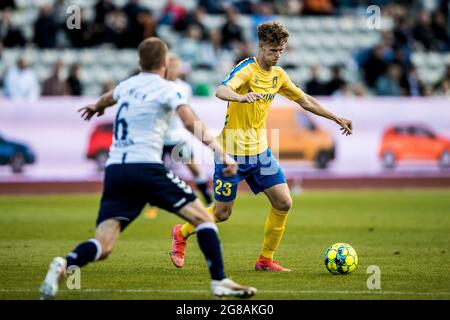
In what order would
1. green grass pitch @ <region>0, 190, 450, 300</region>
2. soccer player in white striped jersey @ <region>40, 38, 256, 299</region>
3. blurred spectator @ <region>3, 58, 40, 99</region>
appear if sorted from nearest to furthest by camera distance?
soccer player in white striped jersey @ <region>40, 38, 256, 299</region> < green grass pitch @ <region>0, 190, 450, 300</region> < blurred spectator @ <region>3, 58, 40, 99</region>

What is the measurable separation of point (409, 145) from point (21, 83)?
9.36 m

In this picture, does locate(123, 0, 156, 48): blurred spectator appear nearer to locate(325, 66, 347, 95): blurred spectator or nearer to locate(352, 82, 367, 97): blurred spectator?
locate(325, 66, 347, 95): blurred spectator

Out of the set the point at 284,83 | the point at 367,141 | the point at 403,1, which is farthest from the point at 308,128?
the point at 284,83

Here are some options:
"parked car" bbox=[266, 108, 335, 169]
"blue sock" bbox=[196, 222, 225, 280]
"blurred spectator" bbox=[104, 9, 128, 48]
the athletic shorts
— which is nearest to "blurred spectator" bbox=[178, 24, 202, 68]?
"blurred spectator" bbox=[104, 9, 128, 48]

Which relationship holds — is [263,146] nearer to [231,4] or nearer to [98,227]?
[98,227]

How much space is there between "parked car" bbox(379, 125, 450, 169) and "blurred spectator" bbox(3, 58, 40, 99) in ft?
27.6

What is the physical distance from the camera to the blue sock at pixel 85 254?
7824 millimetres

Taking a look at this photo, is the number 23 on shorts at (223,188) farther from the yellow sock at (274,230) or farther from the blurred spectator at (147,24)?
the blurred spectator at (147,24)

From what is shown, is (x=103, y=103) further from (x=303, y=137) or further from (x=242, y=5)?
(x=242, y=5)

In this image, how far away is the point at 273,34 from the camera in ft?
32.4

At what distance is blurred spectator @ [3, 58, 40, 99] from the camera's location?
2247 cm

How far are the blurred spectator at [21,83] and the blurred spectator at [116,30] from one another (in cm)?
322

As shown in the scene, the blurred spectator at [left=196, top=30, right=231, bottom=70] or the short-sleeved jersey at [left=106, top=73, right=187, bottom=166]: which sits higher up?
the blurred spectator at [left=196, top=30, right=231, bottom=70]
